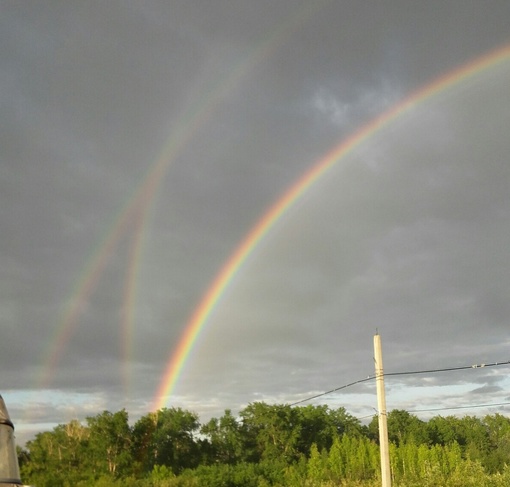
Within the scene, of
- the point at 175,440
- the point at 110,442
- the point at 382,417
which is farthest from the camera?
the point at 175,440

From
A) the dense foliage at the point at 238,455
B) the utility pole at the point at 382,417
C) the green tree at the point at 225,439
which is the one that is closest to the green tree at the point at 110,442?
the dense foliage at the point at 238,455

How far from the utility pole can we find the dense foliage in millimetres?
26338

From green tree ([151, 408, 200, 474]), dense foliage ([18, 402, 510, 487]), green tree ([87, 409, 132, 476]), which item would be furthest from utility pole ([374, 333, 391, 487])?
green tree ([151, 408, 200, 474])

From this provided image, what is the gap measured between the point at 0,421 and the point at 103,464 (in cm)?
5367

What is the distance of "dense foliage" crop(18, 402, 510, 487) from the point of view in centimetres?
4556

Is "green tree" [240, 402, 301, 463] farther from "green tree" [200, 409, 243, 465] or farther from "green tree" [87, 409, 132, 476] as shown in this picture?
"green tree" [87, 409, 132, 476]

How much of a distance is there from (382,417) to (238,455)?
60253 mm

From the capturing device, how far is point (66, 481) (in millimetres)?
41344

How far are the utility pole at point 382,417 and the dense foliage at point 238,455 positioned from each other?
86.4 ft

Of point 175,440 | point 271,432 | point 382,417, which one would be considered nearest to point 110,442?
point 175,440

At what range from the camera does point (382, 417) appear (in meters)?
14.9

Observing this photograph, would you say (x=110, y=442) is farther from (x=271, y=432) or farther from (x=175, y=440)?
(x=271, y=432)

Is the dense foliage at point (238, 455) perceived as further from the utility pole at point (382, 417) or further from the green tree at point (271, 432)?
the utility pole at point (382, 417)

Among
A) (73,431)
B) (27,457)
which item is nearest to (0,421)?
(27,457)
